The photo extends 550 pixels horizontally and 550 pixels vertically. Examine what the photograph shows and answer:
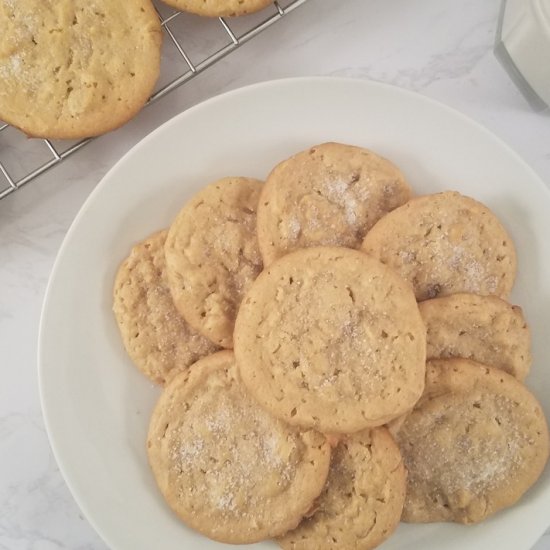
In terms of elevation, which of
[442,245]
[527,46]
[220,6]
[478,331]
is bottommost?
[478,331]

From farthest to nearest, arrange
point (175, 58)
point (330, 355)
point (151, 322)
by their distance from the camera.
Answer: point (175, 58) < point (151, 322) < point (330, 355)

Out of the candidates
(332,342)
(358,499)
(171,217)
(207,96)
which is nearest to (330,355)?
(332,342)

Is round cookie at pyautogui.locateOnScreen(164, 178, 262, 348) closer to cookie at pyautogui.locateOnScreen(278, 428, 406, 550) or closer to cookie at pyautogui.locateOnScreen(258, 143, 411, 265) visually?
cookie at pyautogui.locateOnScreen(258, 143, 411, 265)

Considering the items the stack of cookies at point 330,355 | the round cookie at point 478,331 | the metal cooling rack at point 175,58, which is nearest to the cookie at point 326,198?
the stack of cookies at point 330,355

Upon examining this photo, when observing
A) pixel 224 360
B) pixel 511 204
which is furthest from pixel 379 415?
pixel 511 204

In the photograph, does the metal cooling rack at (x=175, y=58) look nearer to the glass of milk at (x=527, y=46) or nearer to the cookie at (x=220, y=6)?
the cookie at (x=220, y=6)

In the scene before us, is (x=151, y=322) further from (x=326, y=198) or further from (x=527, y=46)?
(x=527, y=46)

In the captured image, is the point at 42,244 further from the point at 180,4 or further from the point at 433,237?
the point at 433,237
